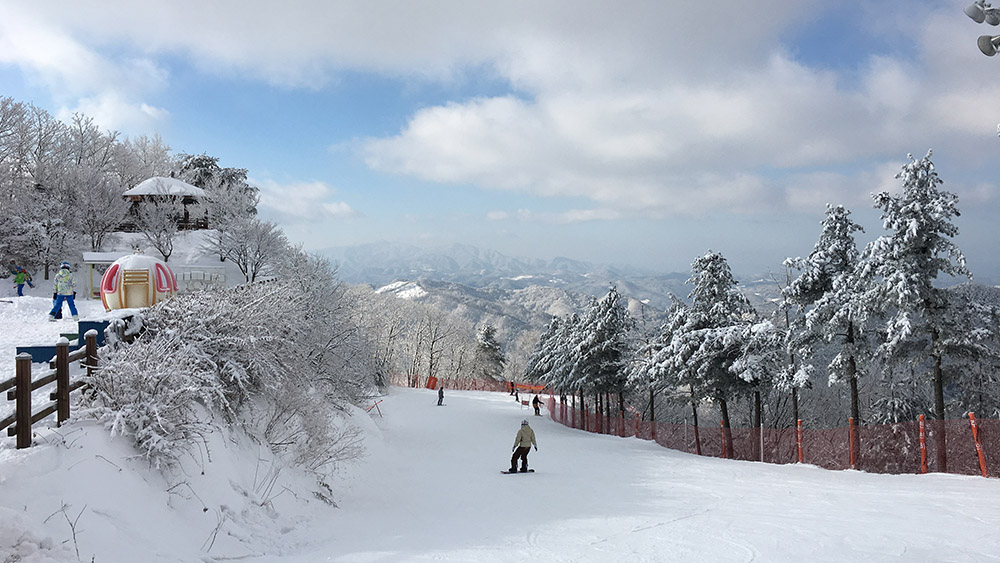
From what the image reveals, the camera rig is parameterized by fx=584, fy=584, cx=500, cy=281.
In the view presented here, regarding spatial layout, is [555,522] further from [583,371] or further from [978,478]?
[583,371]

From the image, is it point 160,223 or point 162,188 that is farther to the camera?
point 162,188

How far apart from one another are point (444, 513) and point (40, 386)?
6.57 metres

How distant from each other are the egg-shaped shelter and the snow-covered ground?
2.37 metres

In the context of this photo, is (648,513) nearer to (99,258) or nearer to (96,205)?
(99,258)

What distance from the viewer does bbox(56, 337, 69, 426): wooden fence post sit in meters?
7.25

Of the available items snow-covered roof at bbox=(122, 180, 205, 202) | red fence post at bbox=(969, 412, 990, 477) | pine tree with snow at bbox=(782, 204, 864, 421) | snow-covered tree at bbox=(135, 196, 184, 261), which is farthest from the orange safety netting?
snow-covered roof at bbox=(122, 180, 205, 202)

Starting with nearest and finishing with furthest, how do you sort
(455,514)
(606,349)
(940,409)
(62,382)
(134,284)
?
(62,382), (455,514), (134,284), (940,409), (606,349)

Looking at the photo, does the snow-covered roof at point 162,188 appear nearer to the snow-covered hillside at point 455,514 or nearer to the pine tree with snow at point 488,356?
the pine tree with snow at point 488,356

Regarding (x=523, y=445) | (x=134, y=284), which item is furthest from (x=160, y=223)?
(x=523, y=445)

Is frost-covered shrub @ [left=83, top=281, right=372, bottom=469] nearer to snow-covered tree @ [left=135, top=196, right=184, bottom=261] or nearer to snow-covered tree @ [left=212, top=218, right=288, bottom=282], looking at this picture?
snow-covered tree @ [left=212, top=218, right=288, bottom=282]

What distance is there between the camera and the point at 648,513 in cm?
1022

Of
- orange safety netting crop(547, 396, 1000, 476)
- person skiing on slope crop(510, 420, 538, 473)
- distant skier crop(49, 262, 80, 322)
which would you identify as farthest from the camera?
distant skier crop(49, 262, 80, 322)

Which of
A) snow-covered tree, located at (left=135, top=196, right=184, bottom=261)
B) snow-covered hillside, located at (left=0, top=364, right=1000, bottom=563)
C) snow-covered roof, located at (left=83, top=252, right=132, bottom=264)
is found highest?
snow-covered tree, located at (left=135, top=196, right=184, bottom=261)

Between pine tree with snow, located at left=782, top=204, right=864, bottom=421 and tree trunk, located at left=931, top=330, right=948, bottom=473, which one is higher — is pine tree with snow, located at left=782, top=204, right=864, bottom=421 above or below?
above
